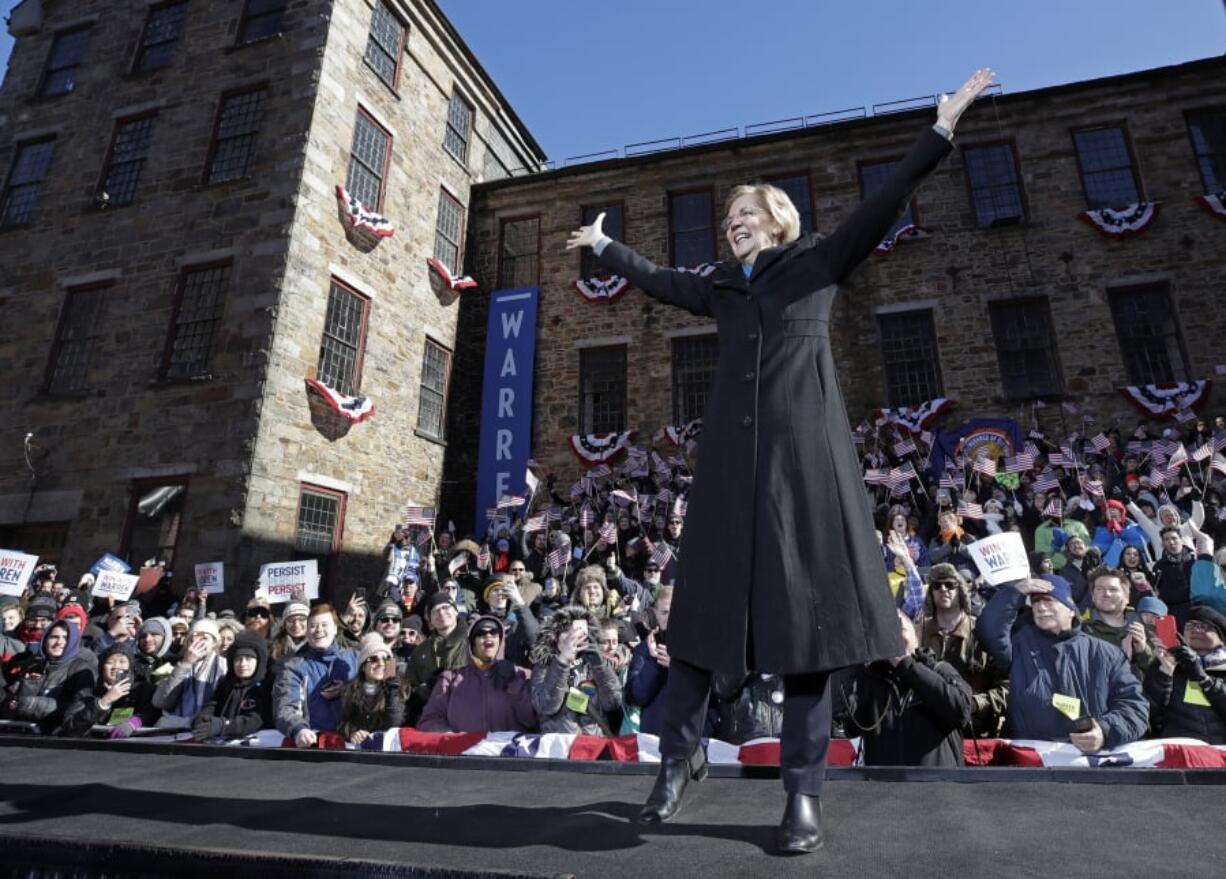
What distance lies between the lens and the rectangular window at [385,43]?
14.5 metres

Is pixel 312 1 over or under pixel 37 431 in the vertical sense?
over

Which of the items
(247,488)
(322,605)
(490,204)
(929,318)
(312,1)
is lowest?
(322,605)

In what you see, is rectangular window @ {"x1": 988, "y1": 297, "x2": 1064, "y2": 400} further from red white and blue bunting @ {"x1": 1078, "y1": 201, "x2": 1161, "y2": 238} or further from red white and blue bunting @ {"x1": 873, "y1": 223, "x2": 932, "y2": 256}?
red white and blue bunting @ {"x1": 873, "y1": 223, "x2": 932, "y2": 256}

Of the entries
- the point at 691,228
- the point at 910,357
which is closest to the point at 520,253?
the point at 691,228

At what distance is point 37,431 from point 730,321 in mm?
14342

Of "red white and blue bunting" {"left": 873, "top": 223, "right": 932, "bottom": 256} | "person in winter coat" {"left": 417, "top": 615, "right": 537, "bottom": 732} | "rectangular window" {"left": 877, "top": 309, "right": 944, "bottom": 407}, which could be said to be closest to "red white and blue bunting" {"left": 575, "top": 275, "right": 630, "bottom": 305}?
"red white and blue bunting" {"left": 873, "top": 223, "right": 932, "bottom": 256}

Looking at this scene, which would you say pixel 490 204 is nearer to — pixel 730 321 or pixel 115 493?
pixel 115 493

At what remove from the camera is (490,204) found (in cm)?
1772

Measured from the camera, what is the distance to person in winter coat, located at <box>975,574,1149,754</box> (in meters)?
3.94

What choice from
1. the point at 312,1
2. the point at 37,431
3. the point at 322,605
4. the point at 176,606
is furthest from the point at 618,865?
the point at 312,1

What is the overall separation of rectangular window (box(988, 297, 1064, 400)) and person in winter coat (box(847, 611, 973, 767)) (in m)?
11.8

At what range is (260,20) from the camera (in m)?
14.2

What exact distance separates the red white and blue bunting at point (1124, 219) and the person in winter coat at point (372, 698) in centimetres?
1520

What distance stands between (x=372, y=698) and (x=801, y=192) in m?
14.5
